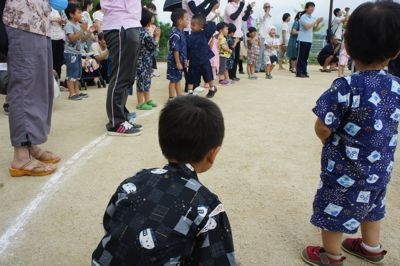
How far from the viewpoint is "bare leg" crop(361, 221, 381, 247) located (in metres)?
2.18

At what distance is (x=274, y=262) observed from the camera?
223cm

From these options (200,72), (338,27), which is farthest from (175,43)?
(338,27)

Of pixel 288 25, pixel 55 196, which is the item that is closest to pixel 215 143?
A: pixel 55 196

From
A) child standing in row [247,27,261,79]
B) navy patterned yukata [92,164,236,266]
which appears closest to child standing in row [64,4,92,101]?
child standing in row [247,27,261,79]

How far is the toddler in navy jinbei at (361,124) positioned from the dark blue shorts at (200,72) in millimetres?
4987

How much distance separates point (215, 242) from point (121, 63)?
10.4 ft

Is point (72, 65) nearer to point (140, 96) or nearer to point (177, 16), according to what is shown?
point (140, 96)

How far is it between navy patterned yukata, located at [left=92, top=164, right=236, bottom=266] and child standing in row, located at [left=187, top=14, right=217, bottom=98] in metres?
5.55

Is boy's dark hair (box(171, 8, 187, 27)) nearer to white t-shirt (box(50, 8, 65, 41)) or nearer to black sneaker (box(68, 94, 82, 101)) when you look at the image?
white t-shirt (box(50, 8, 65, 41))

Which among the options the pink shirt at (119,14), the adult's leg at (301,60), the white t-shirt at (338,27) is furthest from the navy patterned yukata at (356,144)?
the white t-shirt at (338,27)

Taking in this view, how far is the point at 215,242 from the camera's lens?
1329 mm

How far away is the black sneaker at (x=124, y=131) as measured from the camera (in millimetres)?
4354

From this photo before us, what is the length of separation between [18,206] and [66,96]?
4482mm

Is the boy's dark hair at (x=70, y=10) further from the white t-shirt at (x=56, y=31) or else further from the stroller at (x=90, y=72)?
the stroller at (x=90, y=72)
